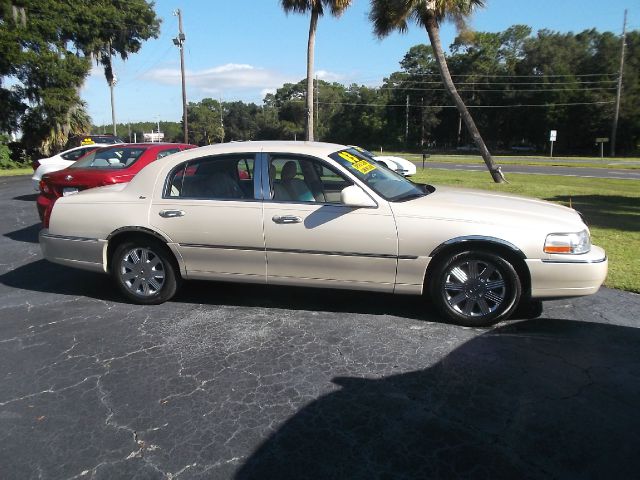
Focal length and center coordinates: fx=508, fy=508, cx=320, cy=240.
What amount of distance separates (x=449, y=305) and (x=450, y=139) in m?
78.6

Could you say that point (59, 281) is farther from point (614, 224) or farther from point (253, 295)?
point (614, 224)

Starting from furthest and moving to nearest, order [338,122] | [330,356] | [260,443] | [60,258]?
[338,122] < [60,258] < [330,356] < [260,443]

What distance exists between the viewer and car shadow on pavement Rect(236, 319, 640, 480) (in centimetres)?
255

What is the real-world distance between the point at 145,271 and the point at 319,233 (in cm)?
182

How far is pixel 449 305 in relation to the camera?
169 inches

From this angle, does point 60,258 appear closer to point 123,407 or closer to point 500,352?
point 123,407

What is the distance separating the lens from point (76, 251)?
5012 millimetres

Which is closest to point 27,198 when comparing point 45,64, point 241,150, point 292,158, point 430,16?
point 241,150

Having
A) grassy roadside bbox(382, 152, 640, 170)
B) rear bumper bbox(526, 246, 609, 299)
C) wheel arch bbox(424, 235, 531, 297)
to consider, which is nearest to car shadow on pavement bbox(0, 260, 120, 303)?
wheel arch bbox(424, 235, 531, 297)

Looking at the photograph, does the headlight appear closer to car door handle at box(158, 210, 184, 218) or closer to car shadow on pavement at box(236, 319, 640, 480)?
car shadow on pavement at box(236, 319, 640, 480)

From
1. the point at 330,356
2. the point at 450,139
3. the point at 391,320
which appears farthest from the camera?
the point at 450,139

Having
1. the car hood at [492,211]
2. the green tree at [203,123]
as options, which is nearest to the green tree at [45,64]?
the car hood at [492,211]

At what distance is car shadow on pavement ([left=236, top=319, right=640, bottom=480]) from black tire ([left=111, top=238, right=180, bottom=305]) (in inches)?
87.5

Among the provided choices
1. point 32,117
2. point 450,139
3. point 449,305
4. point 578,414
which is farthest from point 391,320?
point 450,139
